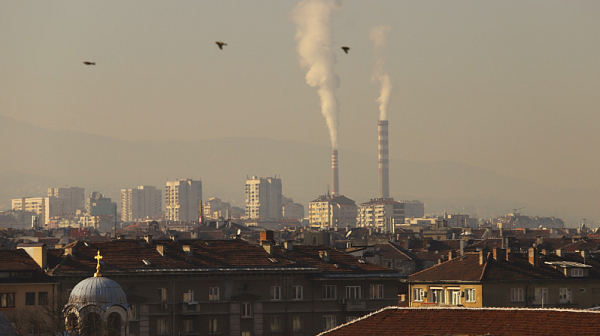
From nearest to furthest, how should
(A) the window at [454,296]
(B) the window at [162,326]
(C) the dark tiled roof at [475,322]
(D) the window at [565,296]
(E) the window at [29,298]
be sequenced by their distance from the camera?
(C) the dark tiled roof at [475,322] < (E) the window at [29,298] < (B) the window at [162,326] < (A) the window at [454,296] < (D) the window at [565,296]

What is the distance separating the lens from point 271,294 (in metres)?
67.1

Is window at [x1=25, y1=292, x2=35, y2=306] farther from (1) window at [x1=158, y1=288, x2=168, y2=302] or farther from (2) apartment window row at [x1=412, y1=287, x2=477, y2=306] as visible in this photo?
(2) apartment window row at [x1=412, y1=287, x2=477, y2=306]

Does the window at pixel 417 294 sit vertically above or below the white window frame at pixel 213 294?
below

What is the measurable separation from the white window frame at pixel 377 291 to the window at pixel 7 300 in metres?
18.8

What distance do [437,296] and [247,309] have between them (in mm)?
13689

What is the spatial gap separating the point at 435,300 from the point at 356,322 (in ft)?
111

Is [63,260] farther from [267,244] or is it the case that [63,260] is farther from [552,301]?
[552,301]

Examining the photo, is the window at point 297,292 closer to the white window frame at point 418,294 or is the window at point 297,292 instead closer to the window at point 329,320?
the window at point 329,320

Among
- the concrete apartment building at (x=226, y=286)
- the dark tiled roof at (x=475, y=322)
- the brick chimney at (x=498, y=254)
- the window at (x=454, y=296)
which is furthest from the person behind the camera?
the brick chimney at (x=498, y=254)

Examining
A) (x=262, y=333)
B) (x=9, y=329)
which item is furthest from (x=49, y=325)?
(x=262, y=333)

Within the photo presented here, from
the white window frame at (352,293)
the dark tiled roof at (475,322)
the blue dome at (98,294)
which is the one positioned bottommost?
the white window frame at (352,293)

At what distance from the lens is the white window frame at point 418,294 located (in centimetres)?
7575

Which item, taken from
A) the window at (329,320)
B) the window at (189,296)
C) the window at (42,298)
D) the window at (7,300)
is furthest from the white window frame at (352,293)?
the window at (7,300)

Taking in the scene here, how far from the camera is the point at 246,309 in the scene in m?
66.4
